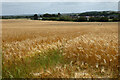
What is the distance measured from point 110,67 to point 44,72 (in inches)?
43.6

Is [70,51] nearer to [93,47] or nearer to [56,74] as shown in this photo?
[93,47]

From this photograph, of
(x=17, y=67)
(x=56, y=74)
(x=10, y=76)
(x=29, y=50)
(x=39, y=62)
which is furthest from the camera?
(x=29, y=50)

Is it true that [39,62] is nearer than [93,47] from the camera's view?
Yes

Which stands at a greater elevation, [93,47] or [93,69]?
[93,47]

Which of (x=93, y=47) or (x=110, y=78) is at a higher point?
(x=93, y=47)

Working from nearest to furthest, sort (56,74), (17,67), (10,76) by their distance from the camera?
(56,74), (10,76), (17,67)

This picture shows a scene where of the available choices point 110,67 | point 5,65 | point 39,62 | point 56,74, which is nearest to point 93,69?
point 110,67

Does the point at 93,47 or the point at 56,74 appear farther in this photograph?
the point at 93,47

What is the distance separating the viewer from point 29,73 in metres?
2.67

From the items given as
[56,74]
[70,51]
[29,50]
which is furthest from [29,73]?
[70,51]

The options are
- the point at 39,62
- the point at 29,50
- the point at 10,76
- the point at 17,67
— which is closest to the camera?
the point at 10,76

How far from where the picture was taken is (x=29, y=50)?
344 cm

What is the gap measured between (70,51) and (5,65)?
1.32m

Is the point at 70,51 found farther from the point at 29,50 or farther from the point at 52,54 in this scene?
the point at 29,50
